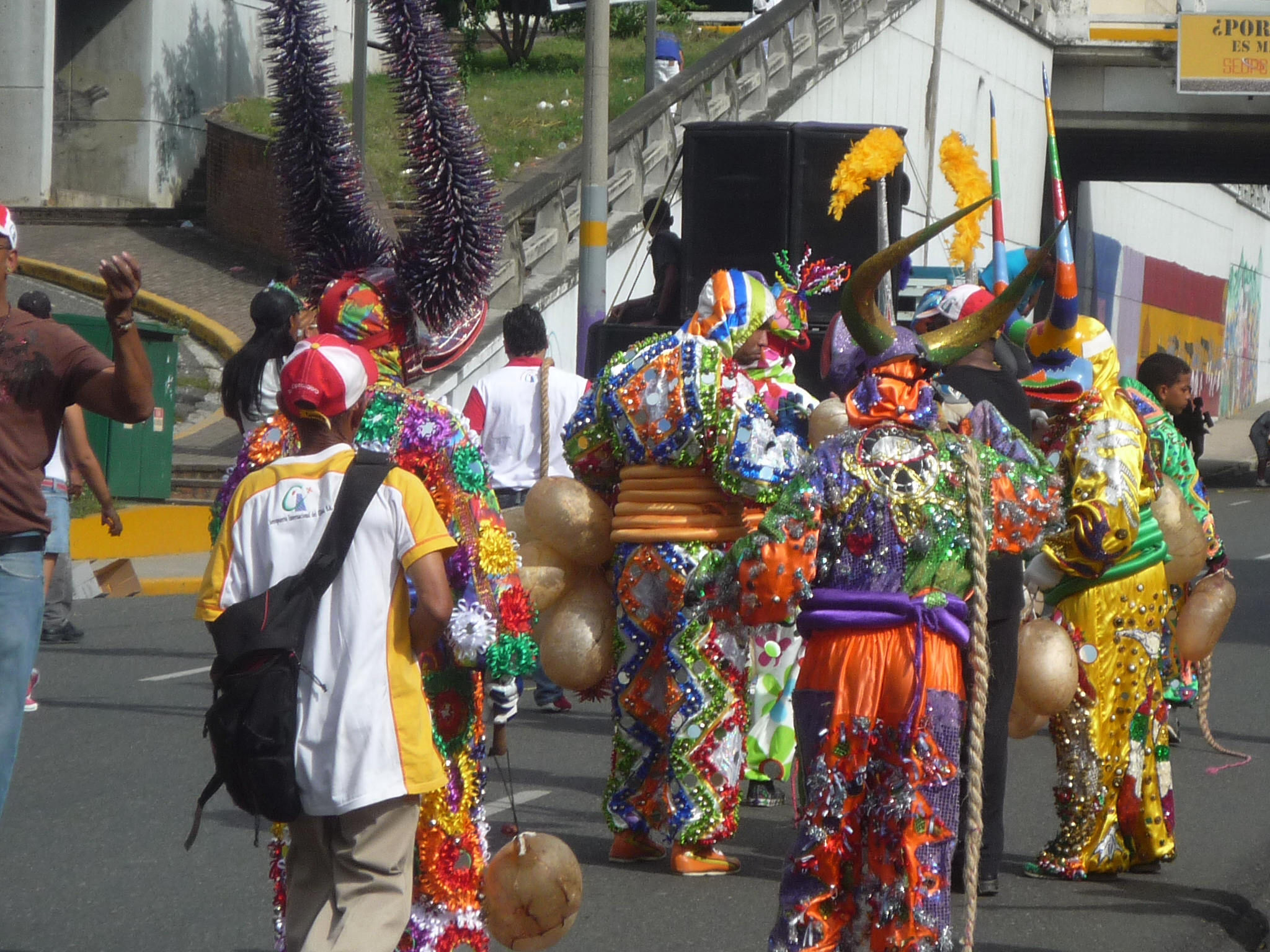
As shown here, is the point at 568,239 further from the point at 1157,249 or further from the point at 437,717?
the point at 1157,249

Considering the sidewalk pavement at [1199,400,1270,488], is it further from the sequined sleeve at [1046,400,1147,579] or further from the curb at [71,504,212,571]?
the sequined sleeve at [1046,400,1147,579]

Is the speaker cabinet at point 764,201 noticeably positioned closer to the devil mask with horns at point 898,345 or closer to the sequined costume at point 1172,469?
the sequined costume at point 1172,469

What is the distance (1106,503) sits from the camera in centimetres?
573

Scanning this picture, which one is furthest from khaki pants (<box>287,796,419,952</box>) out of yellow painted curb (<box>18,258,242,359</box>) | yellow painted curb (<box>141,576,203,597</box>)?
yellow painted curb (<box>18,258,242,359</box>)

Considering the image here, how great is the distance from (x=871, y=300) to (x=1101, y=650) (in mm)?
2036

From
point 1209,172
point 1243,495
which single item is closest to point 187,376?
point 1243,495

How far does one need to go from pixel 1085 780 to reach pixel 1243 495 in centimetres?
2095

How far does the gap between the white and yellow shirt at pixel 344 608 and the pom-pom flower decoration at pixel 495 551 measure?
384 mm

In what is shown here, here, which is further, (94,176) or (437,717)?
(94,176)

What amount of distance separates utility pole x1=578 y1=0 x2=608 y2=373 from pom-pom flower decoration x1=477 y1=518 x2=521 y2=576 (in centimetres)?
895

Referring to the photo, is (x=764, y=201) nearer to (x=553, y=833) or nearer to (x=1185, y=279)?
(x=553, y=833)

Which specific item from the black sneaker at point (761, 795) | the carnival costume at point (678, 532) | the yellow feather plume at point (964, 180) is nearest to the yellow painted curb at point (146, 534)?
the black sneaker at point (761, 795)

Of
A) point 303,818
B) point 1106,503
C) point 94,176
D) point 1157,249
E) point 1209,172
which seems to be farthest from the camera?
point 1157,249

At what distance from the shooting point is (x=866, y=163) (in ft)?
21.0
